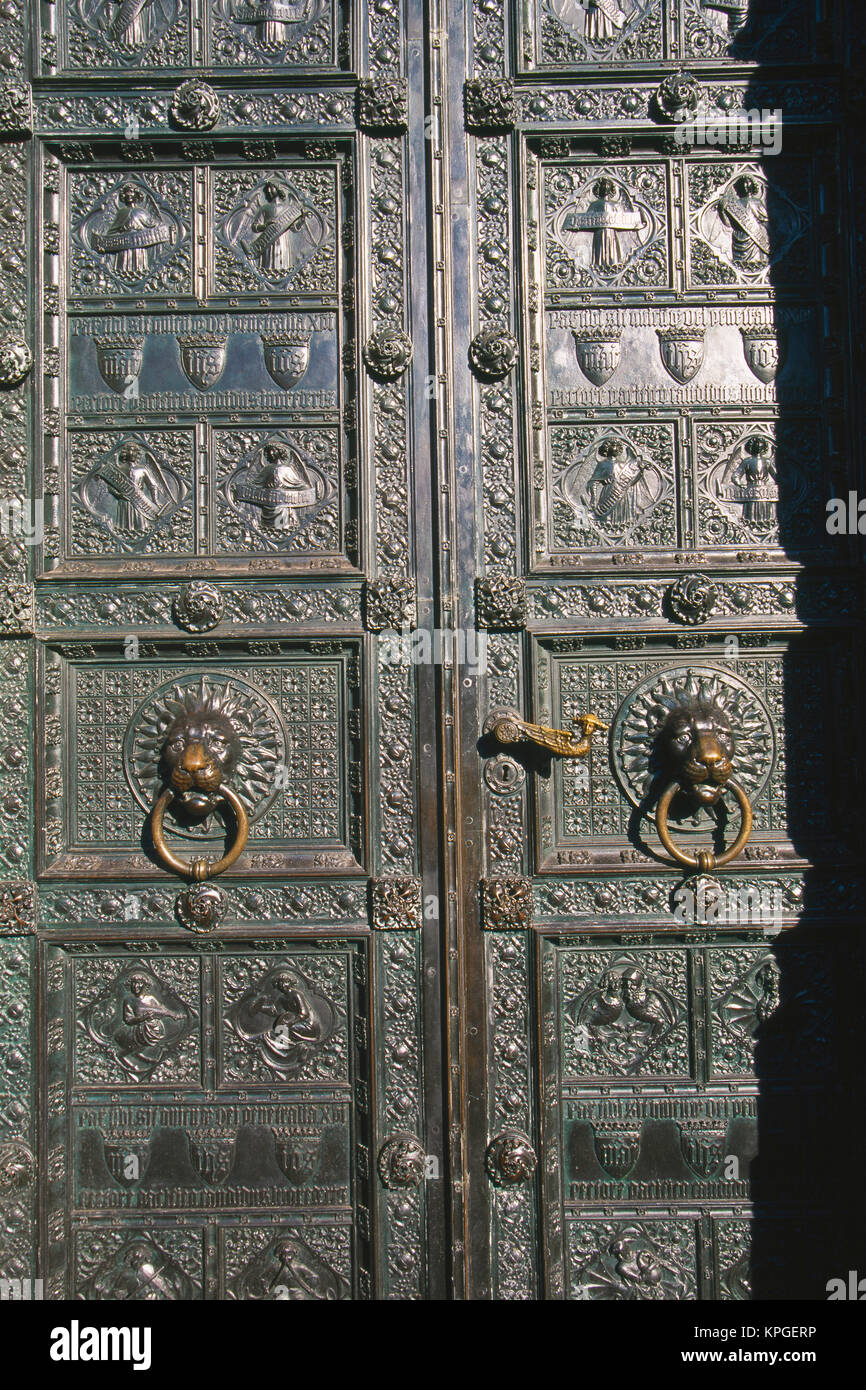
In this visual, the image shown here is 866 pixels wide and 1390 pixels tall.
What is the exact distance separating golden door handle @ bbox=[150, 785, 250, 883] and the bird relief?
5.70ft

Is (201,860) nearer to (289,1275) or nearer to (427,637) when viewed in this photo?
(427,637)

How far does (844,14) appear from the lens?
128 inches

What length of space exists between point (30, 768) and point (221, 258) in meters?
1.83

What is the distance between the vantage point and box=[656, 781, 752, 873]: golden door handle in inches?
121

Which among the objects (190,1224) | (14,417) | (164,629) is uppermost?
(14,417)

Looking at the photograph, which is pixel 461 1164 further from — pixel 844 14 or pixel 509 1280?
pixel 844 14

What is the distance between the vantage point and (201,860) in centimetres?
322

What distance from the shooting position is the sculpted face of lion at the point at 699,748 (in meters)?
3.08

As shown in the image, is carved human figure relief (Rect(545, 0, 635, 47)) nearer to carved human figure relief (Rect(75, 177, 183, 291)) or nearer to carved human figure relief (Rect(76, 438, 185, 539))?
carved human figure relief (Rect(75, 177, 183, 291))

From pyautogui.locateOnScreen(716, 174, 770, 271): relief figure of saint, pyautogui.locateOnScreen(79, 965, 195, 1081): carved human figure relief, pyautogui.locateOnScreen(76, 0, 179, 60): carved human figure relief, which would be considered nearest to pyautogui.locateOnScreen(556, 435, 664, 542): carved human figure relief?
pyautogui.locateOnScreen(716, 174, 770, 271): relief figure of saint

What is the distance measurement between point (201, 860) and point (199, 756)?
14.6 inches
